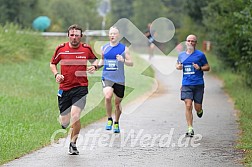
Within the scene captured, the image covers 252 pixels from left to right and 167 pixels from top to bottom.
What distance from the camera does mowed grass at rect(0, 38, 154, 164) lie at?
40.2ft

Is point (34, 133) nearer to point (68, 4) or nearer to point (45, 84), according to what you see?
point (45, 84)

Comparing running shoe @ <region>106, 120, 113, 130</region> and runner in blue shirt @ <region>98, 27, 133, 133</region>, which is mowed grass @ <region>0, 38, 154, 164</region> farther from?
runner in blue shirt @ <region>98, 27, 133, 133</region>

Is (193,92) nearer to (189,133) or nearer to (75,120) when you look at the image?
(189,133)

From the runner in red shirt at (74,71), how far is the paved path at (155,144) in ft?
2.01

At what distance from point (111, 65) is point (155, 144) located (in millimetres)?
2219

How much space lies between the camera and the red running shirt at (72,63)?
11.5 m

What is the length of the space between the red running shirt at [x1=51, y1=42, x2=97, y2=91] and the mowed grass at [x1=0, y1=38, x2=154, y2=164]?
1302 millimetres

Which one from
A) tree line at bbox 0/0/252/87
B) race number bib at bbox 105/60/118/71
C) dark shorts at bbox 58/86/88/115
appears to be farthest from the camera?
tree line at bbox 0/0/252/87

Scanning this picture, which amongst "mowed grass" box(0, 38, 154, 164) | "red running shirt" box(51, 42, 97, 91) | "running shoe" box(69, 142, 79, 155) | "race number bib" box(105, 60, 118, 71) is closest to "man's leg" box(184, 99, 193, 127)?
"race number bib" box(105, 60, 118, 71)

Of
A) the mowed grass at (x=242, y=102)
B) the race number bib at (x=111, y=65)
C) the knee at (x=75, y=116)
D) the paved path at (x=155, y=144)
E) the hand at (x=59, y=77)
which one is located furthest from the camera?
the race number bib at (x=111, y=65)

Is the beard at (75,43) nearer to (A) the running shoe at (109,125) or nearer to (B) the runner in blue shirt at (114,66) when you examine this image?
(B) the runner in blue shirt at (114,66)

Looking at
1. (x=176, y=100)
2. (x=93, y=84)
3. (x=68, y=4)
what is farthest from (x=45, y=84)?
(x=68, y=4)

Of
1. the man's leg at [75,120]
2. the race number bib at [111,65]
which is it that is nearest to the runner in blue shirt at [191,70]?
the race number bib at [111,65]

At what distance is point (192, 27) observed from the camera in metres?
46.0
